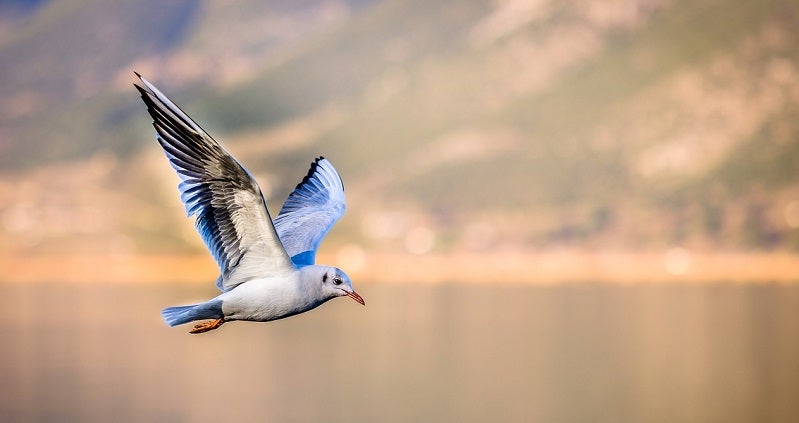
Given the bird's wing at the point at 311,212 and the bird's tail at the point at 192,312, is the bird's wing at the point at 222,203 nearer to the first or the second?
the bird's tail at the point at 192,312

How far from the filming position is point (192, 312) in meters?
12.8

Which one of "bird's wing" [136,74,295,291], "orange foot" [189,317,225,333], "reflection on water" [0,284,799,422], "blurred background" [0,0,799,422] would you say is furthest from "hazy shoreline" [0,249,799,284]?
"bird's wing" [136,74,295,291]

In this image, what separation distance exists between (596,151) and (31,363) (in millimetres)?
123214

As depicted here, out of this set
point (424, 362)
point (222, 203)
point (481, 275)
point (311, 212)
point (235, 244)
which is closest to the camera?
point (222, 203)

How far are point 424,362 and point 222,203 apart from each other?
217 ft

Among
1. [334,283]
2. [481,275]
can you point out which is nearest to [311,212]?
[334,283]

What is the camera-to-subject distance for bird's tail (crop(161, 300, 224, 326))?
12.7m

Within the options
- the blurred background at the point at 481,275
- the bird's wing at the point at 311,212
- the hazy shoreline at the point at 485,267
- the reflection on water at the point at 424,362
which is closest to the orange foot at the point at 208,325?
the bird's wing at the point at 311,212

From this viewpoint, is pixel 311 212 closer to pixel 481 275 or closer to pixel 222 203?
pixel 222 203

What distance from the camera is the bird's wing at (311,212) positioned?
14.8m

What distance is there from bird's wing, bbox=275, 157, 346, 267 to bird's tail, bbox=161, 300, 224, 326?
1575mm

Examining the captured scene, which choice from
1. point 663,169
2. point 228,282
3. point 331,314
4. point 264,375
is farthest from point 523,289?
point 228,282

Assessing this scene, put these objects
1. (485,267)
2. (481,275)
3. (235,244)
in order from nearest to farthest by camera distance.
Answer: (235,244)
(481,275)
(485,267)

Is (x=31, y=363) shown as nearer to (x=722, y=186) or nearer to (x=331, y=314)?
(x=331, y=314)
